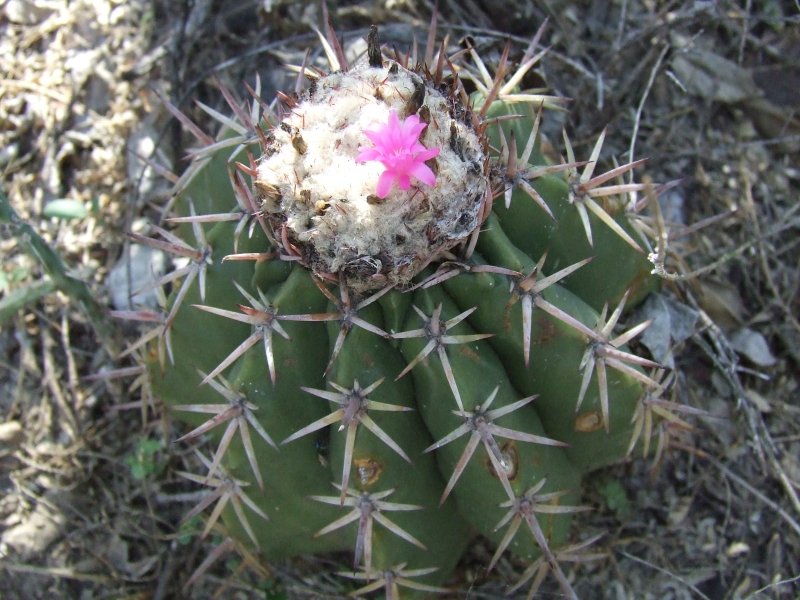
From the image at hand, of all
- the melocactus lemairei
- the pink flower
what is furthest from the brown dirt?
the pink flower

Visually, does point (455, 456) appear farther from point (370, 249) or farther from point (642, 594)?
point (642, 594)

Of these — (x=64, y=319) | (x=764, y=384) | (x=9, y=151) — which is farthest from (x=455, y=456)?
(x=9, y=151)

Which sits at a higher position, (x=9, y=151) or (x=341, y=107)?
(x=341, y=107)

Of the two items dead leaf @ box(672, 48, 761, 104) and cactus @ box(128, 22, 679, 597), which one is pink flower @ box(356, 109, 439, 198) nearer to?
cactus @ box(128, 22, 679, 597)

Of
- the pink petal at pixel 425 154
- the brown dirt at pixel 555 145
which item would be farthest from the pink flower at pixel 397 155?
the brown dirt at pixel 555 145

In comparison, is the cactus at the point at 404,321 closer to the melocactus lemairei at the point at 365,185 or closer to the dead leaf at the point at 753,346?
the melocactus lemairei at the point at 365,185

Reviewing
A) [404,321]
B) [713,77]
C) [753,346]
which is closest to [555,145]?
[713,77]

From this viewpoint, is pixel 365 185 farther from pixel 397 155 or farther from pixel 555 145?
pixel 555 145
